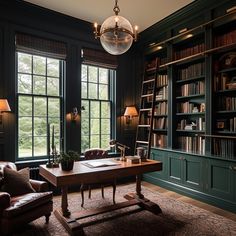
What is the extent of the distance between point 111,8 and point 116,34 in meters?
1.67

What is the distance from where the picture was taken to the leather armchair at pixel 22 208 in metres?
2.31

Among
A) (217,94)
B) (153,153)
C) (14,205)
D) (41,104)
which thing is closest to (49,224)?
(14,205)

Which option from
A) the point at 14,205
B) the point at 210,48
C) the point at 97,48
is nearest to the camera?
the point at 14,205

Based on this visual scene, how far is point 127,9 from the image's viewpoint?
383 cm

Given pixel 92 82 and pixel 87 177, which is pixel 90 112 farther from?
pixel 87 177

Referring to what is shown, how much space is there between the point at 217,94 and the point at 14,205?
3.40m

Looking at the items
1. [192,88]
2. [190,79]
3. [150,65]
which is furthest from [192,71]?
[150,65]

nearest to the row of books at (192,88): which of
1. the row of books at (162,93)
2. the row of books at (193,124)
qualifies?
the row of books at (162,93)

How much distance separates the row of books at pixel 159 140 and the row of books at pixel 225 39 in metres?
2.06

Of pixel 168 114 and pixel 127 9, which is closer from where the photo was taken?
pixel 127 9

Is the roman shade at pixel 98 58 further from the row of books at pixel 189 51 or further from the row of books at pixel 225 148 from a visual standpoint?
the row of books at pixel 225 148

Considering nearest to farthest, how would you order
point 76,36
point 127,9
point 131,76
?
point 127,9 < point 76,36 < point 131,76

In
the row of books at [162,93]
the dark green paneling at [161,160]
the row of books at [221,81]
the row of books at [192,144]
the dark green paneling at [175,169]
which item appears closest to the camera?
the row of books at [221,81]

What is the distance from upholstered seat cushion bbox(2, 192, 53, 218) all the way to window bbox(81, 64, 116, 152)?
185cm
